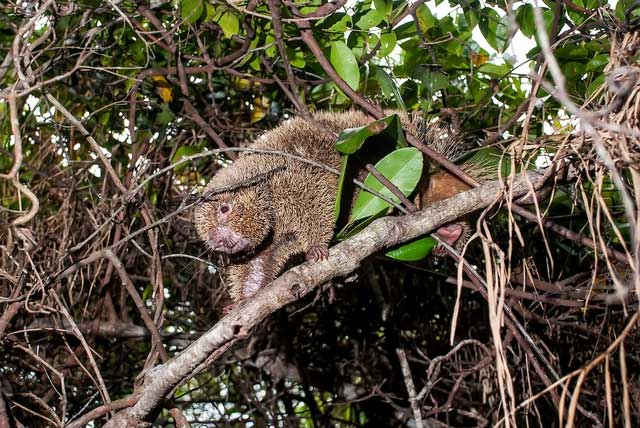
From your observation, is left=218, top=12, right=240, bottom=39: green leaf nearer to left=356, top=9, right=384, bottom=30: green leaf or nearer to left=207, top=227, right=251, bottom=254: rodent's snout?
left=356, top=9, right=384, bottom=30: green leaf

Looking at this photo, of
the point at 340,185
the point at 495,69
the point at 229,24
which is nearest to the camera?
the point at 340,185

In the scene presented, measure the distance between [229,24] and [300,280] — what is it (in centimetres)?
95

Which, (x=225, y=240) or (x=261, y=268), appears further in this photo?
(x=261, y=268)

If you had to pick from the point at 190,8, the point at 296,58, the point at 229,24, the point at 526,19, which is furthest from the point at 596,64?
the point at 190,8

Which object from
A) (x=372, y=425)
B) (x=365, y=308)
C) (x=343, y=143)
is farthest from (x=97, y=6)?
(x=372, y=425)

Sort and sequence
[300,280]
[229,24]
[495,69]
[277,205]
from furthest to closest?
[495,69] → [229,24] → [277,205] → [300,280]

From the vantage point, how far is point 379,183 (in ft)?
6.20

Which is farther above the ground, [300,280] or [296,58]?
[296,58]

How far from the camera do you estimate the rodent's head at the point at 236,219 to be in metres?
1.94

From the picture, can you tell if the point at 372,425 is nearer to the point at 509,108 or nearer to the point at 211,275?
the point at 211,275

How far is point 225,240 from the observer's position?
76.6 inches

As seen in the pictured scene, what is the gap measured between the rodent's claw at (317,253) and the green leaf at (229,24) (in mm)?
731

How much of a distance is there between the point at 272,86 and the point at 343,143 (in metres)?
1.16

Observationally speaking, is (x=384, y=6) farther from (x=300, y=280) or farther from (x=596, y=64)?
(x=300, y=280)
